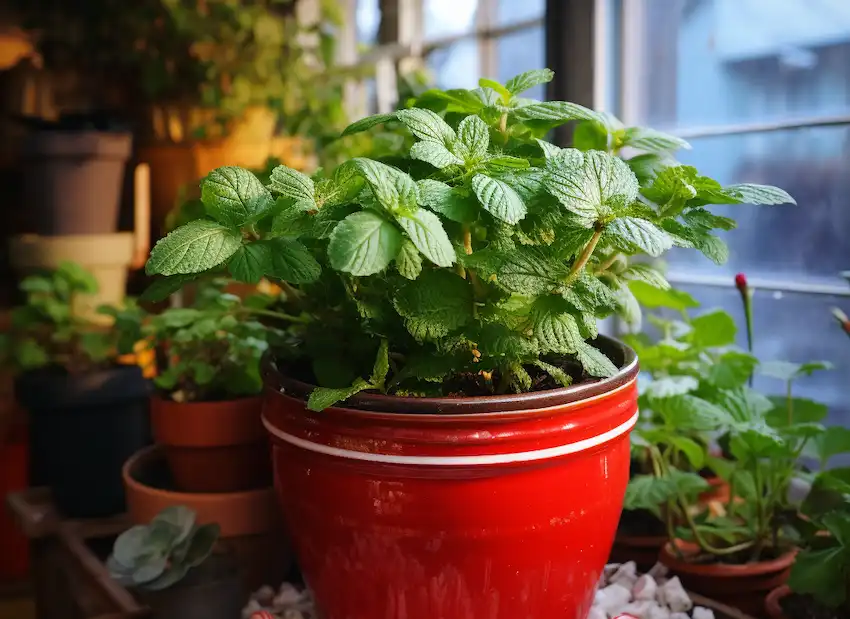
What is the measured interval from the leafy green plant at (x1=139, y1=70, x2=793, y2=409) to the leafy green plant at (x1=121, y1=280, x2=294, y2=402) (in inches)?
10.9

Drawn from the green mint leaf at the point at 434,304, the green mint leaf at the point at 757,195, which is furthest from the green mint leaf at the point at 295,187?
the green mint leaf at the point at 757,195

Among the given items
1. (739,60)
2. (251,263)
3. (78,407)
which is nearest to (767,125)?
(739,60)

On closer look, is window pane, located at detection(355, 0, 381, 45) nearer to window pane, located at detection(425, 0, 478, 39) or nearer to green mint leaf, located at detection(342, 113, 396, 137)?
window pane, located at detection(425, 0, 478, 39)

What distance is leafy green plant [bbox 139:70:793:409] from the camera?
599mm

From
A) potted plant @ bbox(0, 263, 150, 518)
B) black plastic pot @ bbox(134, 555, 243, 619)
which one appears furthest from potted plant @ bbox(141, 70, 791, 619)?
potted plant @ bbox(0, 263, 150, 518)

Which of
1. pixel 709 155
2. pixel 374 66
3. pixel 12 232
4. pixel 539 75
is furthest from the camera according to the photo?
pixel 12 232

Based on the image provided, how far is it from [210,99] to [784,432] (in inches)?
52.5

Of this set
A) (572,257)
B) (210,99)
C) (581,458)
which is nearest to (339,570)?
(581,458)

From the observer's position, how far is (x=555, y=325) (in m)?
0.63

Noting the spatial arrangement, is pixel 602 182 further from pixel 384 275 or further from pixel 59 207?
pixel 59 207

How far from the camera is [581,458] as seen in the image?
690 millimetres

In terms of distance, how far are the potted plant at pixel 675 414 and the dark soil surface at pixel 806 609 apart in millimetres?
144

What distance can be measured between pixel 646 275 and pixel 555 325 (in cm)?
18

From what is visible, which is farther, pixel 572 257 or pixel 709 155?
pixel 709 155
